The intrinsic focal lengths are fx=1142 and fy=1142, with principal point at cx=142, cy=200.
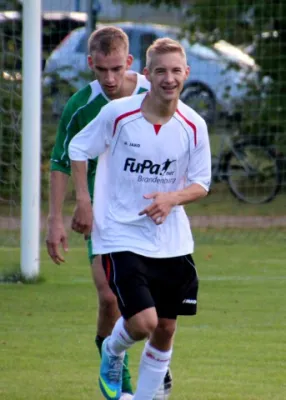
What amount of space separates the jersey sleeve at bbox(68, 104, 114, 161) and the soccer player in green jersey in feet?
1.23

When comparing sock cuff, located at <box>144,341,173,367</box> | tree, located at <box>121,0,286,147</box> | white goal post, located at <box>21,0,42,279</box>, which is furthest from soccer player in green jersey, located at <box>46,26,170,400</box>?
tree, located at <box>121,0,286,147</box>

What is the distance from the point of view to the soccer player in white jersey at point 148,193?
529 cm

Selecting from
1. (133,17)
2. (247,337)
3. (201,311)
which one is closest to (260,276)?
(201,311)

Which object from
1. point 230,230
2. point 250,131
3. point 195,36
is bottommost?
point 230,230

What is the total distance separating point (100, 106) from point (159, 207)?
97 centimetres

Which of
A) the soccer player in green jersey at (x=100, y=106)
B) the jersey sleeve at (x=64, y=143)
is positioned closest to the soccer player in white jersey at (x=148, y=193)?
the soccer player in green jersey at (x=100, y=106)

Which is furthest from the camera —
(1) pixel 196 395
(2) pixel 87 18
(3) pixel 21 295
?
(2) pixel 87 18

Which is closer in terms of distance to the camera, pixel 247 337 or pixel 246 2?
pixel 247 337

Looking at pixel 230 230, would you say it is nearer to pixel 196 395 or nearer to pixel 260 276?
pixel 260 276

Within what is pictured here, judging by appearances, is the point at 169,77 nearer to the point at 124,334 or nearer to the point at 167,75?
the point at 167,75

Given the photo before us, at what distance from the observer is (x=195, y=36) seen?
14.4 metres

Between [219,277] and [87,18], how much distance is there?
4338 mm

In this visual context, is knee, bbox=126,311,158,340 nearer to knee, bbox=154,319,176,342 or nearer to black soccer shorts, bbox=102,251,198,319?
black soccer shorts, bbox=102,251,198,319

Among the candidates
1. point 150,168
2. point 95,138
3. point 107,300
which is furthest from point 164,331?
point 95,138
